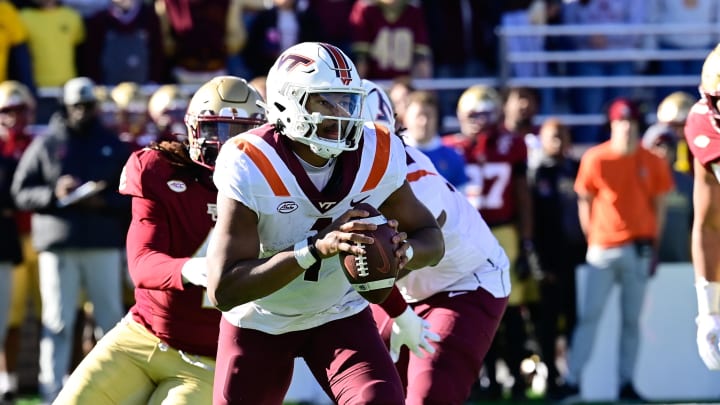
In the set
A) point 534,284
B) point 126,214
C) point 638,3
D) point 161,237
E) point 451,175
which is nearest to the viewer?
point 161,237

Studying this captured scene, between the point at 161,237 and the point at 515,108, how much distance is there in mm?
4774

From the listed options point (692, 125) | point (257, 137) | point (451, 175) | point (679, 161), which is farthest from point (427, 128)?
point (257, 137)

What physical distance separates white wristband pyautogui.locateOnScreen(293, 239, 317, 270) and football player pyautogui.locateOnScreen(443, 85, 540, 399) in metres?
4.55

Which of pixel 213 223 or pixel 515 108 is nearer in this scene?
pixel 213 223

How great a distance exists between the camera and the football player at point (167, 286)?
15.1ft

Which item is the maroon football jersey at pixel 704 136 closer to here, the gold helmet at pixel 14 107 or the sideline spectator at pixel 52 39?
the gold helmet at pixel 14 107

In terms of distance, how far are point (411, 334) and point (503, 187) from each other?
3.87 meters

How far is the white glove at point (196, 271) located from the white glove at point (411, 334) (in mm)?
719

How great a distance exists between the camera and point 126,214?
8125 mm

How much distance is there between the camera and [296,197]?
13.6ft

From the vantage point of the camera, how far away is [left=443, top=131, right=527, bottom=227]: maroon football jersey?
847 centimetres

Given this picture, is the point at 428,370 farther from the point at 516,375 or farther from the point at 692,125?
the point at 516,375

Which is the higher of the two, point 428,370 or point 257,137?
point 257,137

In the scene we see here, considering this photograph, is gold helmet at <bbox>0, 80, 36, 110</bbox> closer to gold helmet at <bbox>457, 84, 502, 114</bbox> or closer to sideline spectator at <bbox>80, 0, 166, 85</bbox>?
sideline spectator at <bbox>80, 0, 166, 85</bbox>
